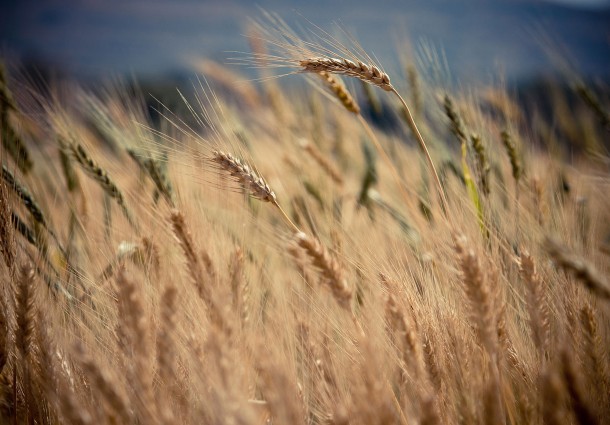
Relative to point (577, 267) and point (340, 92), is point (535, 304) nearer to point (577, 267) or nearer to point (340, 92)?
point (577, 267)

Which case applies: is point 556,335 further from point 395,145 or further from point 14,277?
point 395,145

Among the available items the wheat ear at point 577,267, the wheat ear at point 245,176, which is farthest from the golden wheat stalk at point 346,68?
the wheat ear at point 577,267

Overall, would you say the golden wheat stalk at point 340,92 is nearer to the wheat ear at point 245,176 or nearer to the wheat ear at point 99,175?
the wheat ear at point 245,176

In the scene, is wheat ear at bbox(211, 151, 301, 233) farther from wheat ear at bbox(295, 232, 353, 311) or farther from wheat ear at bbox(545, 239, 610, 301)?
wheat ear at bbox(545, 239, 610, 301)

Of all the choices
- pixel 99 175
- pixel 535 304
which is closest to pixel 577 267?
pixel 535 304

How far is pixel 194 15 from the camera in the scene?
10106cm

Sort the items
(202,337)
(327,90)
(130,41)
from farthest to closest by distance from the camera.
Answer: (130,41)
(327,90)
(202,337)

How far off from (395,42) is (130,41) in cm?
10713

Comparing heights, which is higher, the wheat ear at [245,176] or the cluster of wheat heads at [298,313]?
the wheat ear at [245,176]

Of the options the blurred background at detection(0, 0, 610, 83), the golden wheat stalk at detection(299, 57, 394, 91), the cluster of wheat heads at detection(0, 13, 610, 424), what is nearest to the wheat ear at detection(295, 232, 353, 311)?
the cluster of wheat heads at detection(0, 13, 610, 424)

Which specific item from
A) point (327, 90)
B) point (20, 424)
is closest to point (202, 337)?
point (20, 424)

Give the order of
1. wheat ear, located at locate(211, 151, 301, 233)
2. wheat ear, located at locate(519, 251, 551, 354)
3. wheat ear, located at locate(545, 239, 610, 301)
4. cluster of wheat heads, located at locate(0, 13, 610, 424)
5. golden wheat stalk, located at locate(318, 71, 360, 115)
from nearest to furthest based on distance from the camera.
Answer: wheat ear, located at locate(545, 239, 610, 301)
cluster of wheat heads, located at locate(0, 13, 610, 424)
wheat ear, located at locate(519, 251, 551, 354)
wheat ear, located at locate(211, 151, 301, 233)
golden wheat stalk, located at locate(318, 71, 360, 115)

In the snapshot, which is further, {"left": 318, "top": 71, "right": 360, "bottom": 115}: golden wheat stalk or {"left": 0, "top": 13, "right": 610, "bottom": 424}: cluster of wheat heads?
{"left": 318, "top": 71, "right": 360, "bottom": 115}: golden wheat stalk

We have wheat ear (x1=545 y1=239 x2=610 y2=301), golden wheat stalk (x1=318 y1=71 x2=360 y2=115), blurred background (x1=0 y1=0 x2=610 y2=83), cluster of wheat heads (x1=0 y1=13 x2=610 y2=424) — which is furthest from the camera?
blurred background (x1=0 y1=0 x2=610 y2=83)
